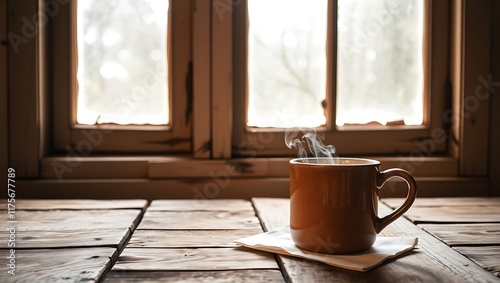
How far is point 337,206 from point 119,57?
34.0 inches

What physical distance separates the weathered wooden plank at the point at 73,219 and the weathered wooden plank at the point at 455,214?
548 mm

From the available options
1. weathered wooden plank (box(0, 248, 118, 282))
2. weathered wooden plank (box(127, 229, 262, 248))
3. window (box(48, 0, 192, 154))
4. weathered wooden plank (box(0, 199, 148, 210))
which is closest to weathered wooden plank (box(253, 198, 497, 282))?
weathered wooden plank (box(127, 229, 262, 248))

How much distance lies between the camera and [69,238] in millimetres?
824

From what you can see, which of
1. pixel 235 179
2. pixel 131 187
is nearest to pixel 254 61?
pixel 235 179

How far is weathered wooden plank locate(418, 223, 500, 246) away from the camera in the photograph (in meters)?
0.81

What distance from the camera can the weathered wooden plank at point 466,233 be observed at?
0.81m

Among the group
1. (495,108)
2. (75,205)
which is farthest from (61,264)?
(495,108)

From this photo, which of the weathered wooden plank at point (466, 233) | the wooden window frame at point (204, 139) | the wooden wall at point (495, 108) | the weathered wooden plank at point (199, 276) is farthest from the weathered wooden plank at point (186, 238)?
the wooden wall at point (495, 108)

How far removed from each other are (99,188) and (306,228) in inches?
28.7

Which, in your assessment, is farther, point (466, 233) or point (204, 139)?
point (204, 139)

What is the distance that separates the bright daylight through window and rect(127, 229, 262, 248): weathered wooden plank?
54 centimetres

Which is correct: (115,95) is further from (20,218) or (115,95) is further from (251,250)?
(251,250)

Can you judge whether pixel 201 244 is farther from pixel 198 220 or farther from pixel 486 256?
pixel 486 256

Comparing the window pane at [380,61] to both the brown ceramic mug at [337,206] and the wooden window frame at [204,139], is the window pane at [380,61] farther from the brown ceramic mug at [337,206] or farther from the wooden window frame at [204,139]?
the brown ceramic mug at [337,206]
